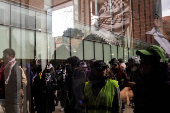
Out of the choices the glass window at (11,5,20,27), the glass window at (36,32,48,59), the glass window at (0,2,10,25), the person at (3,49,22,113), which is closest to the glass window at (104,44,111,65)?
the glass window at (36,32,48,59)

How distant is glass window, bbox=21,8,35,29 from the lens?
3666 millimetres

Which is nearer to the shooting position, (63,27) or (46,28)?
(63,27)

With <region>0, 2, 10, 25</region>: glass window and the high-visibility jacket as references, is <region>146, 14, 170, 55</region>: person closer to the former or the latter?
the high-visibility jacket

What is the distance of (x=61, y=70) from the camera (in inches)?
99.4

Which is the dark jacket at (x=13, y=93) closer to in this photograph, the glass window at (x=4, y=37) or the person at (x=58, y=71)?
the person at (x=58, y=71)

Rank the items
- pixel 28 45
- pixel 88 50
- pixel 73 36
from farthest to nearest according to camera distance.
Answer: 1. pixel 28 45
2. pixel 73 36
3. pixel 88 50

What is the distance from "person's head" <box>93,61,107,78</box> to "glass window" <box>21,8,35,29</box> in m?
2.58

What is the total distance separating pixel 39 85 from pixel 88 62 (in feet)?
5.73

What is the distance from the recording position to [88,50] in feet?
6.24

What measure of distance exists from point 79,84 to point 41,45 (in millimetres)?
2019

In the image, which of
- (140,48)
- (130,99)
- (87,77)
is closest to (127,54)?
(140,48)

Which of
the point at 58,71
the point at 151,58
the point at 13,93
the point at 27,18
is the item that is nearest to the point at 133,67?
the point at 151,58

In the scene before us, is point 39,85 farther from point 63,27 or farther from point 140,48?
point 140,48

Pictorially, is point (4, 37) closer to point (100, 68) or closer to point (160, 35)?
point (100, 68)
